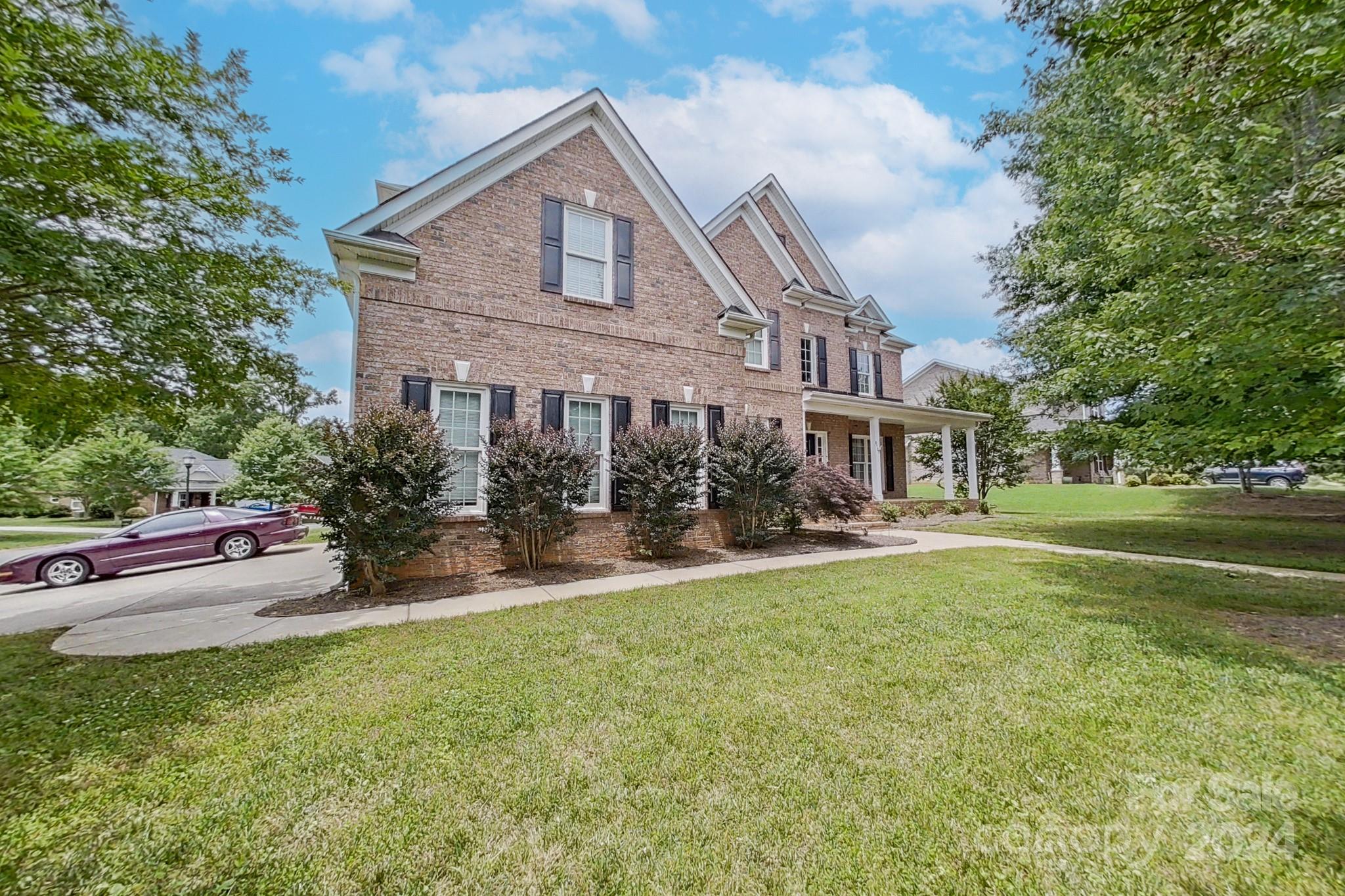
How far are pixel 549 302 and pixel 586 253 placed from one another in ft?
4.81

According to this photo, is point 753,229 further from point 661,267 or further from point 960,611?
point 960,611

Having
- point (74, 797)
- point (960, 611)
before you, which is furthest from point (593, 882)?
point (960, 611)

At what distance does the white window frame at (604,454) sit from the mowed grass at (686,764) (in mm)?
4652

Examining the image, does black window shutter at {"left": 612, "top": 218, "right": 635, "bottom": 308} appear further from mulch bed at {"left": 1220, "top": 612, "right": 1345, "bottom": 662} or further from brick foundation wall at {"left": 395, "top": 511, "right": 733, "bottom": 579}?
mulch bed at {"left": 1220, "top": 612, "right": 1345, "bottom": 662}

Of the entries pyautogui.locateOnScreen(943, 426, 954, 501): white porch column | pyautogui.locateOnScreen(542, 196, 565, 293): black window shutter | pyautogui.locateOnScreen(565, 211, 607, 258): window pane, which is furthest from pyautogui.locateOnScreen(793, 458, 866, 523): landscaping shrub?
pyautogui.locateOnScreen(943, 426, 954, 501): white porch column

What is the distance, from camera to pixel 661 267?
1091 cm

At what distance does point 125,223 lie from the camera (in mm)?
5625

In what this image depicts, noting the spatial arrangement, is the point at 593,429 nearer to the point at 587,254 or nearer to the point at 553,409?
the point at 553,409

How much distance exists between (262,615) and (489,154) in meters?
8.16

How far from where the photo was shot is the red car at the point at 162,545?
949cm

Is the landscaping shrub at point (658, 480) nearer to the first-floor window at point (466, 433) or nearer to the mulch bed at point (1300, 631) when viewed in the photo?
the first-floor window at point (466, 433)

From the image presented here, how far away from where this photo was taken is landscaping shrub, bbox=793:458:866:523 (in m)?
11.6

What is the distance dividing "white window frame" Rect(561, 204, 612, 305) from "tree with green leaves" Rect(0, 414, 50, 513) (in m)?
19.3

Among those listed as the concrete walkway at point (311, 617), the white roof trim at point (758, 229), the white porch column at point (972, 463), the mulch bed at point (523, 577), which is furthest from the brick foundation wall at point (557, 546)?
the white porch column at point (972, 463)
